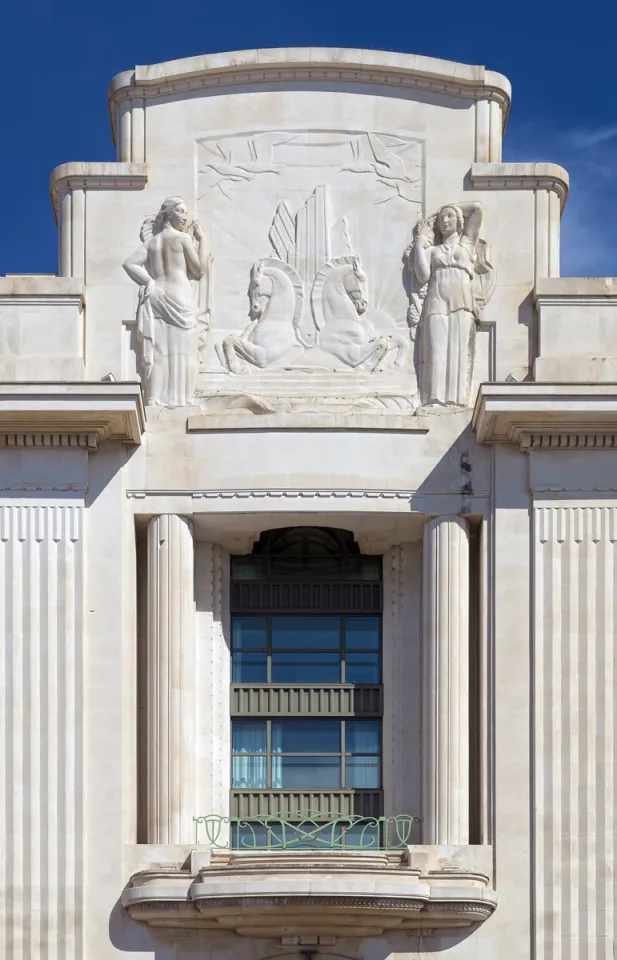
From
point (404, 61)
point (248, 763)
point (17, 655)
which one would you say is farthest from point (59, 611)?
point (404, 61)

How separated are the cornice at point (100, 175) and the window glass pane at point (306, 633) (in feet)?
20.9

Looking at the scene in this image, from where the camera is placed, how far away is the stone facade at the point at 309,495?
1303 inches

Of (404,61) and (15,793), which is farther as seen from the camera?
(404,61)

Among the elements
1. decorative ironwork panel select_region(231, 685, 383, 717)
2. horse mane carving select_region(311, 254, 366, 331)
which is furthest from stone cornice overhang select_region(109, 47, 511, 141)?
decorative ironwork panel select_region(231, 685, 383, 717)

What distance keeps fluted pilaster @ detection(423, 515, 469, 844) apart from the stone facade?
0.14ft

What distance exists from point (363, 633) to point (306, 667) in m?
0.92

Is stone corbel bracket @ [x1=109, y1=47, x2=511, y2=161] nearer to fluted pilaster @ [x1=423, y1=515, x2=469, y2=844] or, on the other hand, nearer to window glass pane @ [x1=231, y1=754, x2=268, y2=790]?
fluted pilaster @ [x1=423, y1=515, x2=469, y2=844]

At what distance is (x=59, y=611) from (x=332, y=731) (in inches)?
165

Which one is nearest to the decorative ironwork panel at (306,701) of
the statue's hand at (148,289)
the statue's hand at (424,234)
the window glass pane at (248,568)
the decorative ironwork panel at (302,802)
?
the decorative ironwork panel at (302,802)

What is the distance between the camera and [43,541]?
34.0 meters

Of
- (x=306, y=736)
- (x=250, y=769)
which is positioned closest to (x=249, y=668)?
(x=306, y=736)

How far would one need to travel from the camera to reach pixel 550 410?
33375mm

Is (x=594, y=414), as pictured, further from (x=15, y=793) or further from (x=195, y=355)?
(x=15, y=793)

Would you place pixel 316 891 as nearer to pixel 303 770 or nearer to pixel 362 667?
pixel 303 770
